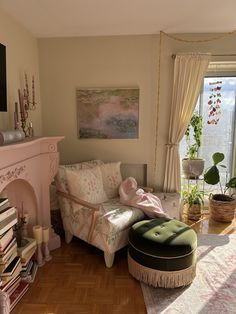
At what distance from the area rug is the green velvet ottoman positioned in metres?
0.08

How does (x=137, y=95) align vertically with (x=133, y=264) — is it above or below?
above

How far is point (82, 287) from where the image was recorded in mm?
2117

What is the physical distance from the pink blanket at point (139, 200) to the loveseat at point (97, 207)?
66mm

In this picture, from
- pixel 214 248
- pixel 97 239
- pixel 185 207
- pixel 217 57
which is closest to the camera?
pixel 97 239

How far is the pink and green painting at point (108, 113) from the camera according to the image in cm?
324

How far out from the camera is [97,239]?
7.98 ft

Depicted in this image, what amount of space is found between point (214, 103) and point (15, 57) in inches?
108

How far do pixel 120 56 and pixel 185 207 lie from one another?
7.62 ft

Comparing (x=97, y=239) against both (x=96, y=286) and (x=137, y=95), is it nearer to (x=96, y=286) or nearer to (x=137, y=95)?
(x=96, y=286)

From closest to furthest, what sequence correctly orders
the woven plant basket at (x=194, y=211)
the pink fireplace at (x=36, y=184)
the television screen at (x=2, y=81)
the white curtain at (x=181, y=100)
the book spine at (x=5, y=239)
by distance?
the book spine at (x=5, y=239) < the television screen at (x=2, y=81) < the pink fireplace at (x=36, y=184) < the white curtain at (x=181, y=100) < the woven plant basket at (x=194, y=211)

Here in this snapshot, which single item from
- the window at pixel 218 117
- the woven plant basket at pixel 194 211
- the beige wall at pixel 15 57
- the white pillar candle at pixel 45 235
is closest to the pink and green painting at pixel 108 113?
the beige wall at pixel 15 57

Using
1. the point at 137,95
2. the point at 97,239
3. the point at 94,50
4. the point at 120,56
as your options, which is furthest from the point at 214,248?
the point at 94,50

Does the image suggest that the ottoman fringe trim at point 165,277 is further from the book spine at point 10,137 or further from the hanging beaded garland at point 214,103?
the hanging beaded garland at point 214,103

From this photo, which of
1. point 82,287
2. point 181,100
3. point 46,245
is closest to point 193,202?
point 181,100
